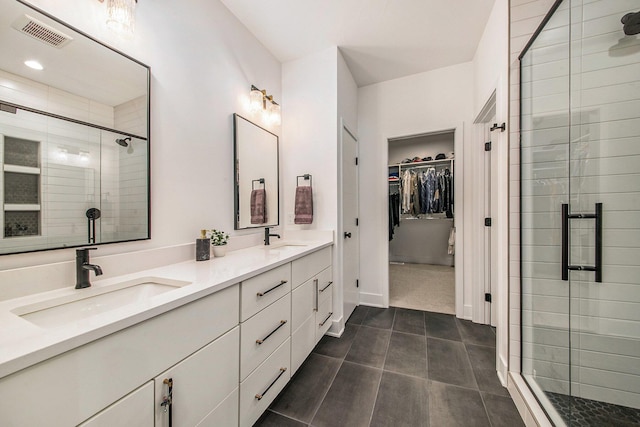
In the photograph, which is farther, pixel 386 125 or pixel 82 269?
pixel 386 125

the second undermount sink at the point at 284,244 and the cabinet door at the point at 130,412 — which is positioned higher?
the second undermount sink at the point at 284,244

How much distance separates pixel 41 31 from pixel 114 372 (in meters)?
1.29

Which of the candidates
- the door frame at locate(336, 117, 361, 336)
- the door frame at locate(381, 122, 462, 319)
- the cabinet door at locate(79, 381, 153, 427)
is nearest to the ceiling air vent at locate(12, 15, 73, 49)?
the cabinet door at locate(79, 381, 153, 427)

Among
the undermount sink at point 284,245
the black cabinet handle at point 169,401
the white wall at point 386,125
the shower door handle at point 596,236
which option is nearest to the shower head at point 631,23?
the shower door handle at point 596,236

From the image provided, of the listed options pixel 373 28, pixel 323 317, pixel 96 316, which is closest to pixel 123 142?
pixel 96 316

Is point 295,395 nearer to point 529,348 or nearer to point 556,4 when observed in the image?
point 529,348

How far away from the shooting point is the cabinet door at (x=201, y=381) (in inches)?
30.4

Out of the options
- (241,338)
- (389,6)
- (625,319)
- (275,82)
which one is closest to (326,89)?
(275,82)

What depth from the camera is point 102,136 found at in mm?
1087

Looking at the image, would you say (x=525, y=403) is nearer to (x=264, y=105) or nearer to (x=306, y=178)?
(x=306, y=178)

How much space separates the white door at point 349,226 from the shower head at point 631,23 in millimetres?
1775

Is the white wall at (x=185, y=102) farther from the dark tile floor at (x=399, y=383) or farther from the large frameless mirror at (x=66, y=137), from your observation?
the dark tile floor at (x=399, y=383)

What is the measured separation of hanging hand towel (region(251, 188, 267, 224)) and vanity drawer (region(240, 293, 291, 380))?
828 mm

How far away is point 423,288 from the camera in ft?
11.3
